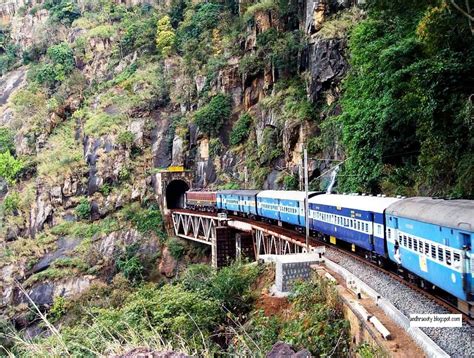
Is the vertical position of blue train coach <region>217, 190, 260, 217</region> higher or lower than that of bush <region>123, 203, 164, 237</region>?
higher

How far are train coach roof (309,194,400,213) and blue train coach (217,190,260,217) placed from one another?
429 inches

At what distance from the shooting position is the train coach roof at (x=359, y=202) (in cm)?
1755

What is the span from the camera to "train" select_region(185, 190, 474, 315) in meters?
11.0

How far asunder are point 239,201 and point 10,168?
36.2 meters

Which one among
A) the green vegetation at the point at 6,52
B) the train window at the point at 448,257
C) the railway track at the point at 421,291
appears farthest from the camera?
the green vegetation at the point at 6,52

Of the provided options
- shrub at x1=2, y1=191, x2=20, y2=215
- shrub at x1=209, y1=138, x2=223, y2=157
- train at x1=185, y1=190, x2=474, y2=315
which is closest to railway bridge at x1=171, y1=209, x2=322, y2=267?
train at x1=185, y1=190, x2=474, y2=315

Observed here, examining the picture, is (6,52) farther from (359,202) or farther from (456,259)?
(456,259)

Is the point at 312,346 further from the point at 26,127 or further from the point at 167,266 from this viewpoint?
the point at 26,127

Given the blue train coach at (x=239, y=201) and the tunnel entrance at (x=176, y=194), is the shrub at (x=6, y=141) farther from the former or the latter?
the blue train coach at (x=239, y=201)

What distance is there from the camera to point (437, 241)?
40.2 ft

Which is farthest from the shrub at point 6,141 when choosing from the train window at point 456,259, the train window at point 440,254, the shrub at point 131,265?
the train window at point 456,259

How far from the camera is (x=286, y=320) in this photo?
51.6 ft

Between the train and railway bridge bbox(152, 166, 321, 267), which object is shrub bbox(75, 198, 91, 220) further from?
the train

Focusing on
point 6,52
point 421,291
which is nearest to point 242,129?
point 421,291
